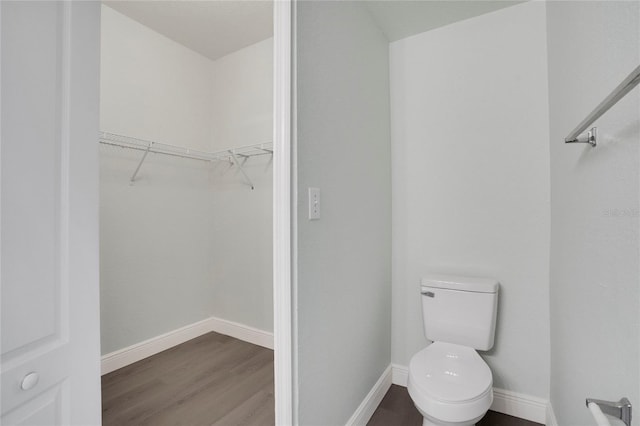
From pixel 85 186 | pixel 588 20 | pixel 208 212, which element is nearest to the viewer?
pixel 85 186

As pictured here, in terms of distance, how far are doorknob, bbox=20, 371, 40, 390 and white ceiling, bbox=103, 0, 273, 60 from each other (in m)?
2.33

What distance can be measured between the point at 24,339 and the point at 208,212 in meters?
2.36

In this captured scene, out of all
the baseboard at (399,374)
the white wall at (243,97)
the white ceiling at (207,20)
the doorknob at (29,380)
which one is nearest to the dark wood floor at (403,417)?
the baseboard at (399,374)

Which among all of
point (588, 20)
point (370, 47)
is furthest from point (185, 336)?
point (588, 20)

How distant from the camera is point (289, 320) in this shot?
1.18m

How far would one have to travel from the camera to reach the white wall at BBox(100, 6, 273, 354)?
228 cm

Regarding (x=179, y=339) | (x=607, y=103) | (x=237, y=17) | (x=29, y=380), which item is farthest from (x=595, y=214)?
(x=179, y=339)

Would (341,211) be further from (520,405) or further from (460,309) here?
(520,405)

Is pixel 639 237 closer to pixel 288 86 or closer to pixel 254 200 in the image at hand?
pixel 288 86

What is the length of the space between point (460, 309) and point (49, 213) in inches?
71.9

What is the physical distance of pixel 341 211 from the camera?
4.95 ft

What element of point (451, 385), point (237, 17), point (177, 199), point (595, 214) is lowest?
point (451, 385)

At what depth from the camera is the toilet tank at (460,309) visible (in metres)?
1.70

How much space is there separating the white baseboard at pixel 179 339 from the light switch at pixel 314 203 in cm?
170
